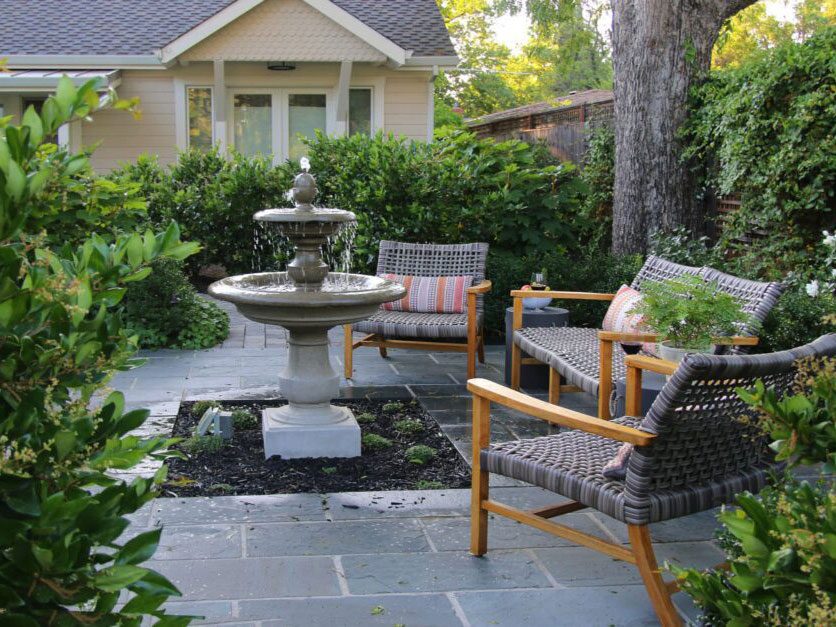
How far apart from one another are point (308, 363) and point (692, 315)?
1952 millimetres

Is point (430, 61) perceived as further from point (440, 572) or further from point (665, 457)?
point (665, 457)

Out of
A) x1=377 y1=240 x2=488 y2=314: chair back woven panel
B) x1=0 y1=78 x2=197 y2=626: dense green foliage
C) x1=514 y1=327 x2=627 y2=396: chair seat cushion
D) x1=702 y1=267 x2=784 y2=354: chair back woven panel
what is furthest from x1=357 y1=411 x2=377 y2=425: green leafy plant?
x1=0 y1=78 x2=197 y2=626: dense green foliage

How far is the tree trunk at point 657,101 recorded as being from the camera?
28.7ft

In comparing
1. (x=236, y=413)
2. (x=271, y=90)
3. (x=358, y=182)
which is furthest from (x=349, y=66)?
(x=236, y=413)

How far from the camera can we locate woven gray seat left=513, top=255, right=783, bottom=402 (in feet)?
16.4

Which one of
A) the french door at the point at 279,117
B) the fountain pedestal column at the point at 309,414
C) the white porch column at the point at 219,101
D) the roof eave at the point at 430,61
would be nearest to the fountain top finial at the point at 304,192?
the fountain pedestal column at the point at 309,414

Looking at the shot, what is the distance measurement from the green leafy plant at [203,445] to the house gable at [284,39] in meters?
9.69


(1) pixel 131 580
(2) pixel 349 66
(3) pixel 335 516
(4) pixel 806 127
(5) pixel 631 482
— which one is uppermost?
(2) pixel 349 66

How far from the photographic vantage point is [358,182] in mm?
9023

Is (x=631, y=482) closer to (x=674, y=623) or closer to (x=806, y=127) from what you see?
(x=674, y=623)

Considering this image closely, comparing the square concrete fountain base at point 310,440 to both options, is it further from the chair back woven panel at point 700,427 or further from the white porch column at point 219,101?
the white porch column at point 219,101

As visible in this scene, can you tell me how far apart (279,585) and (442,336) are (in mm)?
3410

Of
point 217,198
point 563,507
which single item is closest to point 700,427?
point 563,507

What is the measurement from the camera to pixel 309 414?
5020mm
